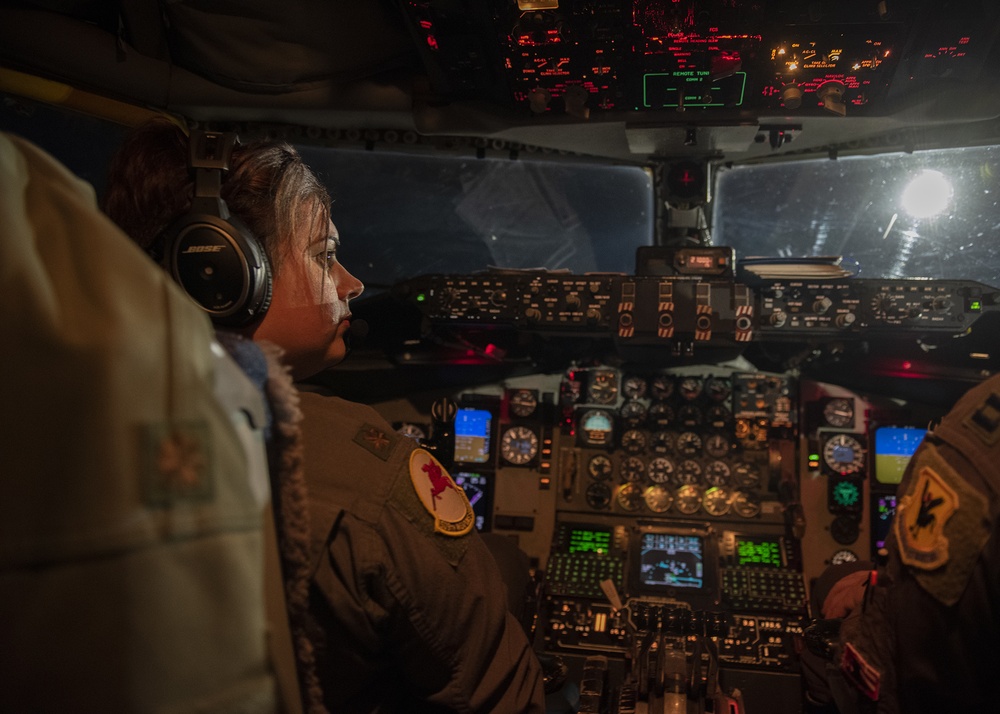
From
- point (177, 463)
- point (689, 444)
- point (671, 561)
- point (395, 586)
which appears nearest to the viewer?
point (177, 463)

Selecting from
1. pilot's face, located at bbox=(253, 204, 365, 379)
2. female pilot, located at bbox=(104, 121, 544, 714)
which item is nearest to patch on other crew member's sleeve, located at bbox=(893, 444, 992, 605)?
female pilot, located at bbox=(104, 121, 544, 714)

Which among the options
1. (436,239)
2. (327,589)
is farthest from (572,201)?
(327,589)

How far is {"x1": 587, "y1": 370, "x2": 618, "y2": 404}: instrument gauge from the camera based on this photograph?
3029 millimetres

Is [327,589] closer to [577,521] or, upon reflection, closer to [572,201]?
[577,521]

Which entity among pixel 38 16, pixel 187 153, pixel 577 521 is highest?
pixel 38 16

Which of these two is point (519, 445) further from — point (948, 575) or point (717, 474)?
point (948, 575)

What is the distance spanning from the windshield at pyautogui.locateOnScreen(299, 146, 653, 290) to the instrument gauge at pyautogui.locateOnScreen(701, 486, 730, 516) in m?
1.26

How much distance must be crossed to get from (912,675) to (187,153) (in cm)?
124

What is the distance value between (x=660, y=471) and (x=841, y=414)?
784mm

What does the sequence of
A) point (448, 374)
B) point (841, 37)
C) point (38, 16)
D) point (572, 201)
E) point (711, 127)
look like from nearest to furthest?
point (841, 37)
point (38, 16)
point (711, 127)
point (448, 374)
point (572, 201)

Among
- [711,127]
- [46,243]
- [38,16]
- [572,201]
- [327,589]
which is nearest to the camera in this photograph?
[46,243]

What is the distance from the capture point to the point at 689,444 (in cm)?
297

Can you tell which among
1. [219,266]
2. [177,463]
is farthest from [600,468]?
[177,463]

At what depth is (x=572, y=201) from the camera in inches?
141
